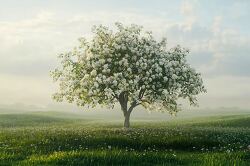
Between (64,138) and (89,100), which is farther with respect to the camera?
(89,100)

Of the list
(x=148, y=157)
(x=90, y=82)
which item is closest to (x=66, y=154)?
(x=148, y=157)

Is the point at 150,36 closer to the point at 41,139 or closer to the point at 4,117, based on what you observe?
the point at 41,139

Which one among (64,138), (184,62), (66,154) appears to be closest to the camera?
(66,154)

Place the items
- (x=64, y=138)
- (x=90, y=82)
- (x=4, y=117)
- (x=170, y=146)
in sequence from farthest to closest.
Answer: (x=4, y=117) < (x=90, y=82) < (x=64, y=138) < (x=170, y=146)

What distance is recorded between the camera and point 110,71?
4241cm

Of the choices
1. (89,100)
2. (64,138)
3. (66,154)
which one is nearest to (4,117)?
(89,100)

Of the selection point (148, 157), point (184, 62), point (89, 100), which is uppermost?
point (184, 62)

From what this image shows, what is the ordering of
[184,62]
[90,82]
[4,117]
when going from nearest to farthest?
1. [90,82]
2. [184,62]
3. [4,117]

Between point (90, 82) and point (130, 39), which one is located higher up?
point (130, 39)

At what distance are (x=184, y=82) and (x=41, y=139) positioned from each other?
1931 centimetres

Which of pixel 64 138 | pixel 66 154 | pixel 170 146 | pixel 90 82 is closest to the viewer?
pixel 66 154

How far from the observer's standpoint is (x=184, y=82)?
45000mm

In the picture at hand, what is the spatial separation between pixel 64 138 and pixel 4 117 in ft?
226

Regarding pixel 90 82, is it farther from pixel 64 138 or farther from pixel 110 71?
pixel 64 138
